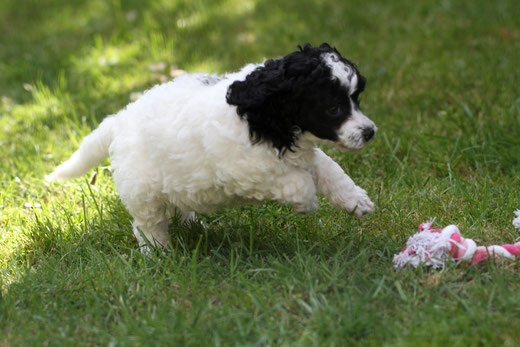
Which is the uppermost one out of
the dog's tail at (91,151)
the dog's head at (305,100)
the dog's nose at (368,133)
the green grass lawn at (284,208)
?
the dog's head at (305,100)

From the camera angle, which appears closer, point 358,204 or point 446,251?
point 446,251

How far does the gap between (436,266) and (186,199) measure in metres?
1.17

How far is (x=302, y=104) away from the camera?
2.58 m

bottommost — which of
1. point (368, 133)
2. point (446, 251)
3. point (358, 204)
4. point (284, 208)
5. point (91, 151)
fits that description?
point (284, 208)

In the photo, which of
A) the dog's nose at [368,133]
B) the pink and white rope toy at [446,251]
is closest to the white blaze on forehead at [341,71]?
the dog's nose at [368,133]

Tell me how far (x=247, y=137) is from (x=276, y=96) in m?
0.22

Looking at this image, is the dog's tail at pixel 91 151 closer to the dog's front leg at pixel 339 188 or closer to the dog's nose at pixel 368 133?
the dog's front leg at pixel 339 188

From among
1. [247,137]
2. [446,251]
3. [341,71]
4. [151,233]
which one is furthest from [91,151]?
[446,251]

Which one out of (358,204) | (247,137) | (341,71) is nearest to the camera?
(341,71)

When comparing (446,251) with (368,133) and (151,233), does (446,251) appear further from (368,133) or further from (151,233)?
(151,233)

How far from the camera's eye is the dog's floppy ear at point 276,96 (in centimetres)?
254

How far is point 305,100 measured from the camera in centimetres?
256

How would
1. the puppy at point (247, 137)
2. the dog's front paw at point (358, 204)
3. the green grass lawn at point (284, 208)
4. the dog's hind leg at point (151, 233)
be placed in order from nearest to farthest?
1. the green grass lawn at point (284, 208)
2. the puppy at point (247, 137)
3. the dog's front paw at point (358, 204)
4. the dog's hind leg at point (151, 233)

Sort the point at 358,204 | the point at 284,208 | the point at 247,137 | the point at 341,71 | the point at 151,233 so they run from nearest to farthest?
the point at 341,71, the point at 247,137, the point at 358,204, the point at 151,233, the point at 284,208
